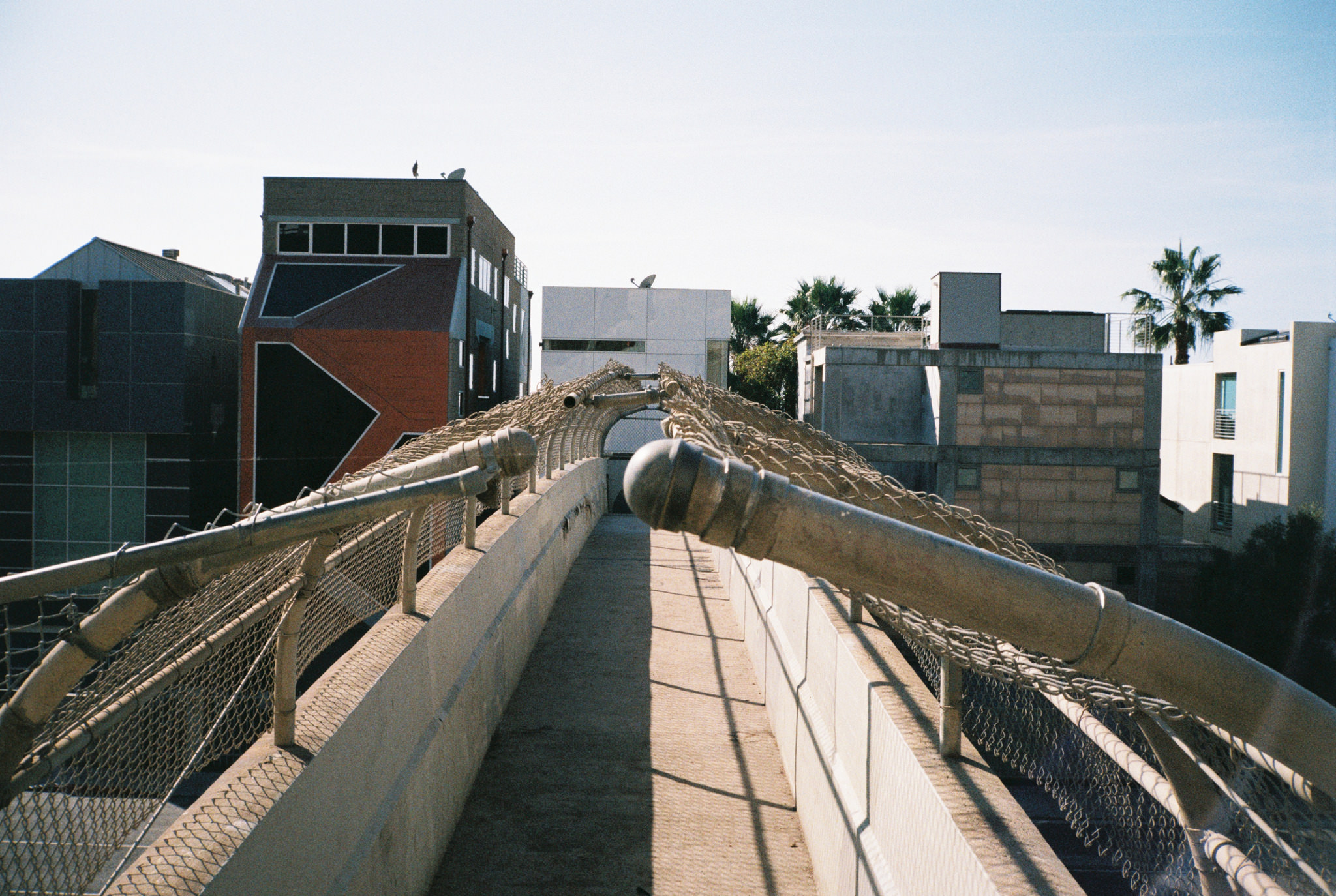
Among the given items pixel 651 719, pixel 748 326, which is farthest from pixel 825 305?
pixel 651 719

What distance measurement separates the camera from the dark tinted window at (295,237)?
28.5 meters

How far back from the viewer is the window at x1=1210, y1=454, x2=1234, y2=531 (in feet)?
102

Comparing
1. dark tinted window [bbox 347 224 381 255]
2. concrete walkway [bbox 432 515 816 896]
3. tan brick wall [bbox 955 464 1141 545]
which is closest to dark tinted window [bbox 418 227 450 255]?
dark tinted window [bbox 347 224 381 255]

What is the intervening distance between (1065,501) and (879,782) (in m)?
23.7

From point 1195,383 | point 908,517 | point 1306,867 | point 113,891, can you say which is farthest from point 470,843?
point 1195,383

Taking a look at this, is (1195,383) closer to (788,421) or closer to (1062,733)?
(788,421)

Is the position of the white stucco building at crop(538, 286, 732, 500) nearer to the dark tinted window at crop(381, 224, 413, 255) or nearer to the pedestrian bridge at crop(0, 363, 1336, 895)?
the dark tinted window at crop(381, 224, 413, 255)

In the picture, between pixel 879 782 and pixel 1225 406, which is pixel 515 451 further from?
pixel 1225 406

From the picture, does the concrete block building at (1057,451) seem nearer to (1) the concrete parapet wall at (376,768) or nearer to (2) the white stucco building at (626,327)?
(2) the white stucco building at (626,327)

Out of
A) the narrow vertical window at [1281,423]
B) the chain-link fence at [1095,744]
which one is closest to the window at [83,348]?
the chain-link fence at [1095,744]

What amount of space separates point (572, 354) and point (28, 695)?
36.4 meters

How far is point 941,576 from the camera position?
205 centimetres

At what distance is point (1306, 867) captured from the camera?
265cm

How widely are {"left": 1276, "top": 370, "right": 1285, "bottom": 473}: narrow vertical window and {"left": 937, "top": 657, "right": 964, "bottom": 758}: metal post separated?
28221mm
